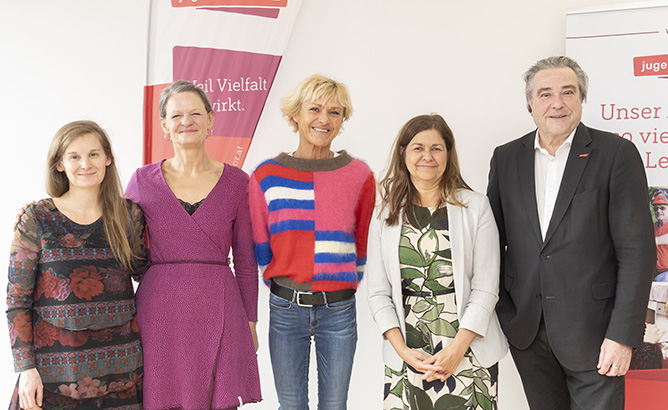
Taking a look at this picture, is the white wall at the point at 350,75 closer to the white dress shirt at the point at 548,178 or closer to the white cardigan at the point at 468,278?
the white dress shirt at the point at 548,178

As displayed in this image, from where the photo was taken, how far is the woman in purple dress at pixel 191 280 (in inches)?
83.7

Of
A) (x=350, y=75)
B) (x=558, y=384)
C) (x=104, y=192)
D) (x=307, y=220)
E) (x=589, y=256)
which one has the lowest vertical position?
(x=558, y=384)

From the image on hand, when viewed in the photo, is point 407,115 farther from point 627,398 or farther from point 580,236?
point 627,398

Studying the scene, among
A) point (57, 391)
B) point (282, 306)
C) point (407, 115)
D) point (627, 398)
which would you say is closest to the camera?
point (57, 391)

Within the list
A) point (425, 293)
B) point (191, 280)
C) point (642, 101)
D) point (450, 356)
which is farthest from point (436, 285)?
point (642, 101)

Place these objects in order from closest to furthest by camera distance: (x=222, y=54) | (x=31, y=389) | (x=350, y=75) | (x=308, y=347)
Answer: (x=31, y=389), (x=308, y=347), (x=222, y=54), (x=350, y=75)

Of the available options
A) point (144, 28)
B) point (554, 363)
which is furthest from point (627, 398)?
point (144, 28)

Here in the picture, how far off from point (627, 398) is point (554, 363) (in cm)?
110

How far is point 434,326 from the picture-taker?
2.12 m

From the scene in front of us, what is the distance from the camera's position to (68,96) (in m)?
3.74

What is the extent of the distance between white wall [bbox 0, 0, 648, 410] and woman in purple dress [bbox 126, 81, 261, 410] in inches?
57.0

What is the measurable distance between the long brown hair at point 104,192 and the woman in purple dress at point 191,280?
11 cm

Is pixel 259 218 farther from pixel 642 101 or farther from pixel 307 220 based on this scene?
pixel 642 101

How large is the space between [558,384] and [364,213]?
96 cm
